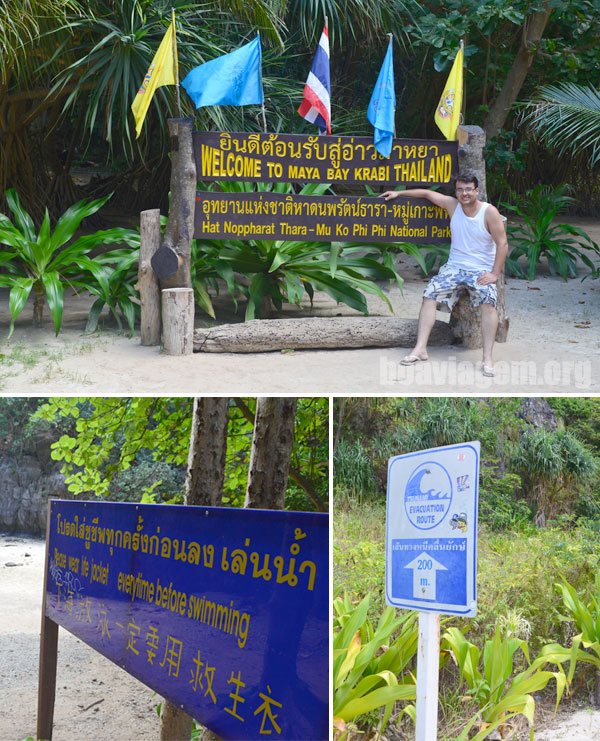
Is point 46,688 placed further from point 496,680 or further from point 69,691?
point 69,691

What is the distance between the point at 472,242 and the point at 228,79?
2.15 meters

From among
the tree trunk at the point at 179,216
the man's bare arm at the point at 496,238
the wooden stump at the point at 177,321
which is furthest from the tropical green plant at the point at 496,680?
the tree trunk at the point at 179,216

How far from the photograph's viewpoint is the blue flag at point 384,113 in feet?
21.6

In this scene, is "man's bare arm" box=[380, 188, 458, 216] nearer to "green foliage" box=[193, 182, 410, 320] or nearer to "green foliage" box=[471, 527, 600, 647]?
"green foliage" box=[193, 182, 410, 320]

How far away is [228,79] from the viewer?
21.6 ft

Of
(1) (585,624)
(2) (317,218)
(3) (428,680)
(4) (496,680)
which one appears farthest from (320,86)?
(3) (428,680)

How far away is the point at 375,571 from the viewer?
6.26 metres

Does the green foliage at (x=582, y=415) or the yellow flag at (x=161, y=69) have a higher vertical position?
the yellow flag at (x=161, y=69)

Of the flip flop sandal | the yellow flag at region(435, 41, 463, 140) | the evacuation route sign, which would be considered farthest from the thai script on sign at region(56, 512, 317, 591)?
the yellow flag at region(435, 41, 463, 140)

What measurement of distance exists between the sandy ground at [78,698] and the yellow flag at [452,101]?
4311 mm

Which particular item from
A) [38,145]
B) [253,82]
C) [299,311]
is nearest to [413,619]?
[299,311]

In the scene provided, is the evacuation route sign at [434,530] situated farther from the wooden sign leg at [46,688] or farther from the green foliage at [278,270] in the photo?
the green foliage at [278,270]

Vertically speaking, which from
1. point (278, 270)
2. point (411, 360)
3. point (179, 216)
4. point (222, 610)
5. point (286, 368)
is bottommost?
point (222, 610)

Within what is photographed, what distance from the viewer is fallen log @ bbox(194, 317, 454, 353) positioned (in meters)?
6.71
